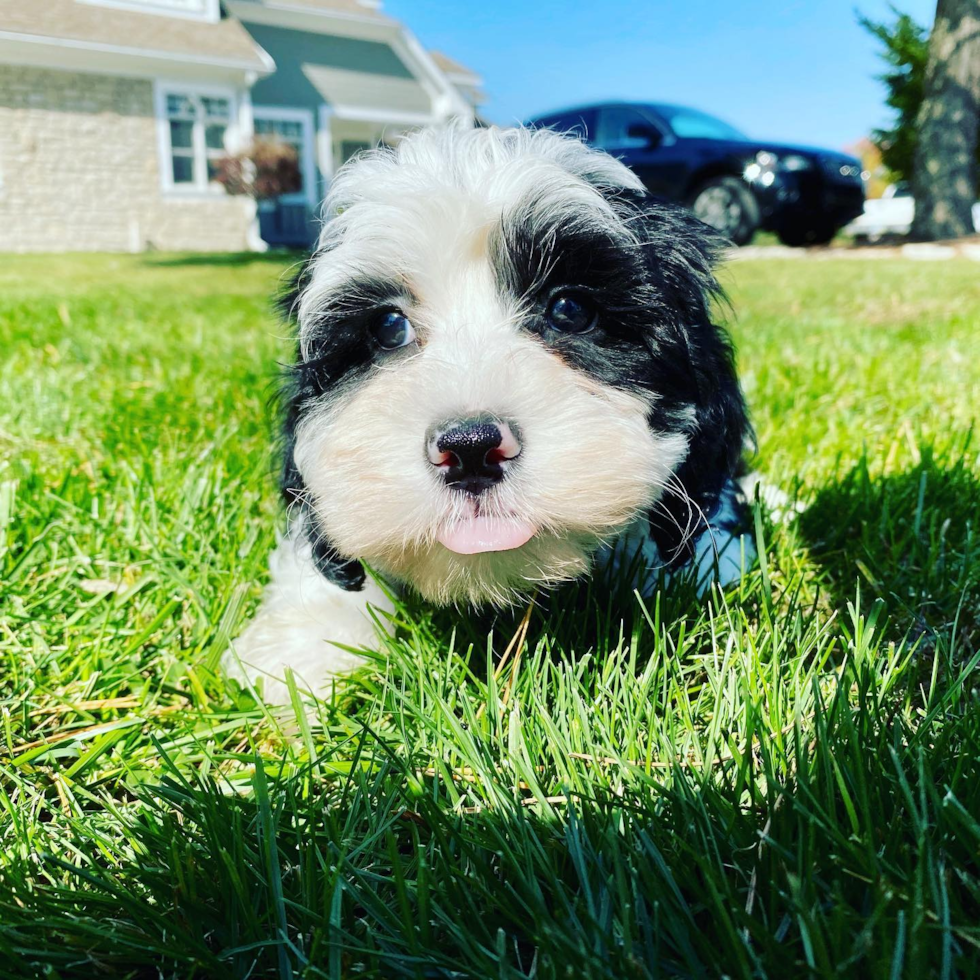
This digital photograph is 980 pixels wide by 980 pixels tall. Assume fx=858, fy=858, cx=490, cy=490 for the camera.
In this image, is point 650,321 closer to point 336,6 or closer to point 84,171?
point 84,171

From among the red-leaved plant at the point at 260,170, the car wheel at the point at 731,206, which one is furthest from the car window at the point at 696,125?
the red-leaved plant at the point at 260,170

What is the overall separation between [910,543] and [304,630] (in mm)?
1666

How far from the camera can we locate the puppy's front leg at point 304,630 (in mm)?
2092

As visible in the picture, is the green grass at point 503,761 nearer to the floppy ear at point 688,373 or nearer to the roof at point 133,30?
the floppy ear at point 688,373

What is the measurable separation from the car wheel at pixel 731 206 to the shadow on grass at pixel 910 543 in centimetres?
1134

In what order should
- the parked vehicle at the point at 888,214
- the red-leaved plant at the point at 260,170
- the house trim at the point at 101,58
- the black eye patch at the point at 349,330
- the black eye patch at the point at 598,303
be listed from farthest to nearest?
1. the parked vehicle at the point at 888,214
2. the red-leaved plant at the point at 260,170
3. the house trim at the point at 101,58
4. the black eye patch at the point at 349,330
5. the black eye patch at the point at 598,303

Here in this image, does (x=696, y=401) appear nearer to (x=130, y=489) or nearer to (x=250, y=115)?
(x=130, y=489)

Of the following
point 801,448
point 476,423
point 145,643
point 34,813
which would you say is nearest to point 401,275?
point 476,423

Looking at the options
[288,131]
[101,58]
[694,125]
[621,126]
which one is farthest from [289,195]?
[694,125]

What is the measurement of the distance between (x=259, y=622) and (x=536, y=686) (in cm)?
85

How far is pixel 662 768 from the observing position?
152 cm

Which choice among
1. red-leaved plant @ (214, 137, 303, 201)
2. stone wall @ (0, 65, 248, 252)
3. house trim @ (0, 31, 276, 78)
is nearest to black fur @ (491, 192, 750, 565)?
red-leaved plant @ (214, 137, 303, 201)

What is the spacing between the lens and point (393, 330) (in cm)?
200

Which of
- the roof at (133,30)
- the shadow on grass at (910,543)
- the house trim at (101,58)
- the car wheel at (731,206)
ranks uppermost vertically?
the roof at (133,30)
